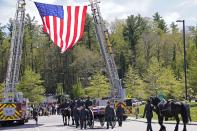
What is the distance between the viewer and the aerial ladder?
39.9 metres

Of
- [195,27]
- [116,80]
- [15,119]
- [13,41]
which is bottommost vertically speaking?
[15,119]

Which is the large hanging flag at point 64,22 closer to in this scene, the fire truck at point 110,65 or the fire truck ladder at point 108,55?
the fire truck ladder at point 108,55

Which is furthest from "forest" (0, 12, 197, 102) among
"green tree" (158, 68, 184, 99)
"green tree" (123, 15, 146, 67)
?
"green tree" (158, 68, 184, 99)

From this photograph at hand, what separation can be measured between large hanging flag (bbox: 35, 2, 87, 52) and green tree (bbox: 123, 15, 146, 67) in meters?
68.5

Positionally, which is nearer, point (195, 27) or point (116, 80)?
point (116, 80)

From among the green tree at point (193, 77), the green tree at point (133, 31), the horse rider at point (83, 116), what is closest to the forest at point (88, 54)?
the green tree at point (133, 31)

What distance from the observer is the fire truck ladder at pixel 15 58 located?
42156mm

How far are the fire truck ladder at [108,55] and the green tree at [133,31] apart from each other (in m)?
64.3

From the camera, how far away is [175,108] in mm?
23953

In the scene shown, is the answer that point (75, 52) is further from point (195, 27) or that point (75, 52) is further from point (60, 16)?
point (60, 16)

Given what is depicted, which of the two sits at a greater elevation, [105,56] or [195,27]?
[195,27]

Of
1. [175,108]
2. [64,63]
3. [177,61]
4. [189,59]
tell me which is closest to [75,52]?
[64,63]

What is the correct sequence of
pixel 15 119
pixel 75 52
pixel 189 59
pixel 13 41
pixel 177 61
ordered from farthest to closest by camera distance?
pixel 75 52 < pixel 177 61 < pixel 189 59 < pixel 13 41 < pixel 15 119

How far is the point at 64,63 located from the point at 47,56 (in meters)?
4.09
